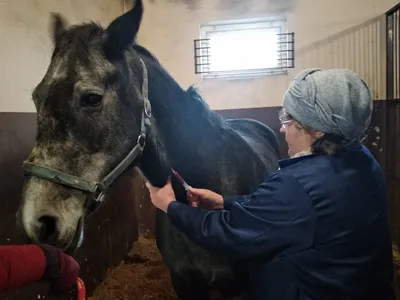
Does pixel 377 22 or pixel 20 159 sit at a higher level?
pixel 377 22

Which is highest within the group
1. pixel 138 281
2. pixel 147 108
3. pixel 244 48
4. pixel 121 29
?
pixel 244 48

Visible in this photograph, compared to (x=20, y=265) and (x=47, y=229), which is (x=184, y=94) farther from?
(x=20, y=265)

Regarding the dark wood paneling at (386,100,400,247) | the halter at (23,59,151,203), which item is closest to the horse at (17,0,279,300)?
the halter at (23,59,151,203)

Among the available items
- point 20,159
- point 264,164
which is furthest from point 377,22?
point 20,159

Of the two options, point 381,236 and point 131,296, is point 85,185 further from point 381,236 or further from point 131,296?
point 131,296

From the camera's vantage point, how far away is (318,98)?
3.44ft

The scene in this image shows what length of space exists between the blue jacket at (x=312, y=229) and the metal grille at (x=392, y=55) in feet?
8.29

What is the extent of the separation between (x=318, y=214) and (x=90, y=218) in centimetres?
178

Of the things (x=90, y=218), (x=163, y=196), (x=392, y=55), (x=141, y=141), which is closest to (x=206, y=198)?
(x=163, y=196)

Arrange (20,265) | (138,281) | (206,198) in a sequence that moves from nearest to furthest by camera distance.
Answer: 1. (20,265)
2. (206,198)
3. (138,281)

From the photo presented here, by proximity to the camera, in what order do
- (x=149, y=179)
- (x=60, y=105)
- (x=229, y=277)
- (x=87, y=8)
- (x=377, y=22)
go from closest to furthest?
(x=60, y=105) → (x=149, y=179) → (x=229, y=277) → (x=87, y=8) → (x=377, y=22)

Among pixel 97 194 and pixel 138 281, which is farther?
pixel 138 281

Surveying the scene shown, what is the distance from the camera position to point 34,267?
1.00m

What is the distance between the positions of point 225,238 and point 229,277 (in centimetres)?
50
